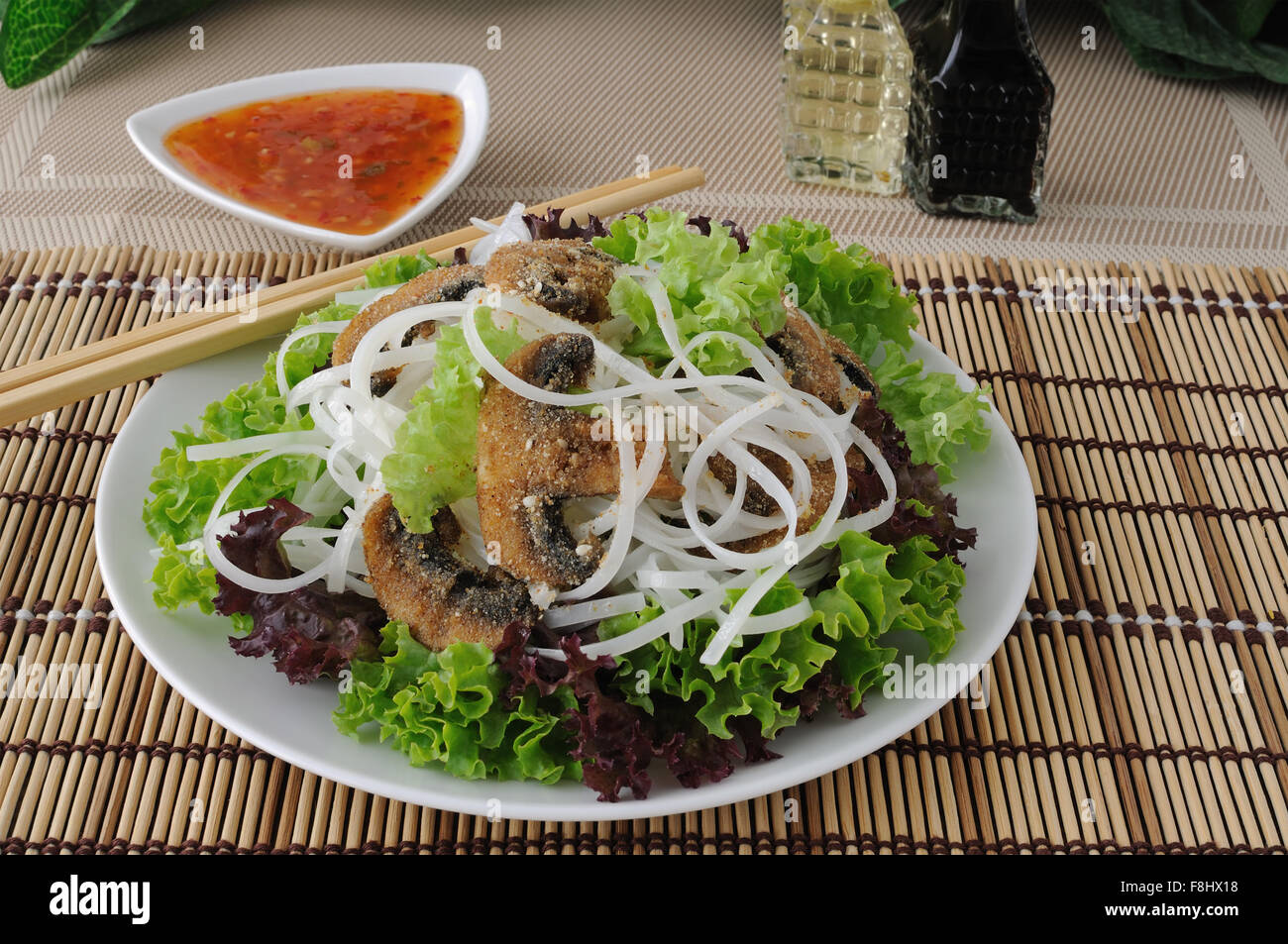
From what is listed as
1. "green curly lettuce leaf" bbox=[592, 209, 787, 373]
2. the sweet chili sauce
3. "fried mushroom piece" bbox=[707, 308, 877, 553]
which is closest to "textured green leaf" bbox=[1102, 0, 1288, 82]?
the sweet chili sauce

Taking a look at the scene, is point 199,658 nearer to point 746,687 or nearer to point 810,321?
point 746,687

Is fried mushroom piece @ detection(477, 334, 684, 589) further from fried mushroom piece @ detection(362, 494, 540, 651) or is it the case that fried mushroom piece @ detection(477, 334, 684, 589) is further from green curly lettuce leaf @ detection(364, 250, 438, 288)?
green curly lettuce leaf @ detection(364, 250, 438, 288)

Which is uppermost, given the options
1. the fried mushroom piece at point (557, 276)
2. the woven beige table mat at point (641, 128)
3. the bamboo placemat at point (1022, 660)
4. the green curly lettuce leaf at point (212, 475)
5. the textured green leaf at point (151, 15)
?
the fried mushroom piece at point (557, 276)

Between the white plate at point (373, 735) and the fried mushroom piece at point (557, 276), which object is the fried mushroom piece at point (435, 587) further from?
the fried mushroom piece at point (557, 276)

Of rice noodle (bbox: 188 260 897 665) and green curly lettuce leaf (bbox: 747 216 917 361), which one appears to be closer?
rice noodle (bbox: 188 260 897 665)

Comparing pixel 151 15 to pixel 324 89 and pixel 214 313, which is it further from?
pixel 214 313

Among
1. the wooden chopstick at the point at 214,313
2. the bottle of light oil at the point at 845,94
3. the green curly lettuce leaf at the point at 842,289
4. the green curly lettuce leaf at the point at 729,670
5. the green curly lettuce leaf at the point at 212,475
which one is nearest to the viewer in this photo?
the green curly lettuce leaf at the point at 729,670

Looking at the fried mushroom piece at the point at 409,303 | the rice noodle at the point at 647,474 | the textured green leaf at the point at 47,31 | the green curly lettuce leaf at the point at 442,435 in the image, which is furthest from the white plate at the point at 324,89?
the green curly lettuce leaf at the point at 442,435
